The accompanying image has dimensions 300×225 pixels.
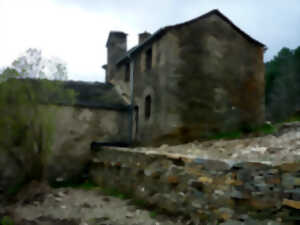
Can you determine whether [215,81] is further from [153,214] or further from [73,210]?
[73,210]

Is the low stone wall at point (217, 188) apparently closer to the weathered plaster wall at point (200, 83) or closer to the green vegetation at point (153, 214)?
the green vegetation at point (153, 214)

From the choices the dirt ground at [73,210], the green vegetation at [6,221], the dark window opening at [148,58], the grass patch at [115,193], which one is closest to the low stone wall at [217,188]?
the grass patch at [115,193]

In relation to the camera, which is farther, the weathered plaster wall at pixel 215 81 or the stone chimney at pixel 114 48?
the stone chimney at pixel 114 48

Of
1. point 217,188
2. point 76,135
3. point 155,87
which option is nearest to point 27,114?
point 76,135

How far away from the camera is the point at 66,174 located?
1154cm

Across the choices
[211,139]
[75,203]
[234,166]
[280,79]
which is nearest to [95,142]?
[75,203]

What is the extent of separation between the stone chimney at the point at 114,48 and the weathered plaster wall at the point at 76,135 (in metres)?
5.35

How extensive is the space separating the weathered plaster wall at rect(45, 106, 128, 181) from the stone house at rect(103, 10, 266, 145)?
123 centimetres

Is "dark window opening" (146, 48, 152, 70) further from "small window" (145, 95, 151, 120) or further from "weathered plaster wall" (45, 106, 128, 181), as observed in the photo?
"weathered plaster wall" (45, 106, 128, 181)

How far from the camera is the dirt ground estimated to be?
648 cm

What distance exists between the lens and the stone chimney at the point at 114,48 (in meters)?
17.4

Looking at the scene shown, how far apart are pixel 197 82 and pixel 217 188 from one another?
644cm

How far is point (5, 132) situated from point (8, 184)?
8.10 feet

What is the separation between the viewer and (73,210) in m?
7.59
